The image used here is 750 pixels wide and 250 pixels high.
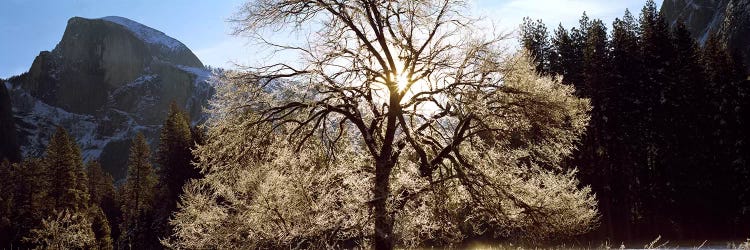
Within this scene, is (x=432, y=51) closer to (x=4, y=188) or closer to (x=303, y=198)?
(x=303, y=198)

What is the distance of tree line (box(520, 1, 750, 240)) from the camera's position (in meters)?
35.2

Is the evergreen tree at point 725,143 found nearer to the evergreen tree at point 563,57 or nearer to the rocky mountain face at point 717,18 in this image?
the evergreen tree at point 563,57

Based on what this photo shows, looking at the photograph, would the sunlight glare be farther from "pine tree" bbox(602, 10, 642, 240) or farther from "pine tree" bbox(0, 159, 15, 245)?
"pine tree" bbox(0, 159, 15, 245)

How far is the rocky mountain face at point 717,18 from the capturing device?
79.3 meters

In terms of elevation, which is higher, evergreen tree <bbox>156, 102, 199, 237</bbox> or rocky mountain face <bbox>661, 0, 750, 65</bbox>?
rocky mountain face <bbox>661, 0, 750, 65</bbox>

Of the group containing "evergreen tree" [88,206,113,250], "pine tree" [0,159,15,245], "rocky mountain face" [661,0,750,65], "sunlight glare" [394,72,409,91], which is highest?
Answer: "rocky mountain face" [661,0,750,65]

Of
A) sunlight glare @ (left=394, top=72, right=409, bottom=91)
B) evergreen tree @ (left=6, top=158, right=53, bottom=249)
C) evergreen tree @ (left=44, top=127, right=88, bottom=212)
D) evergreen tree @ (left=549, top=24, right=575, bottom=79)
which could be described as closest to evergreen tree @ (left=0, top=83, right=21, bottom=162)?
evergreen tree @ (left=6, top=158, right=53, bottom=249)

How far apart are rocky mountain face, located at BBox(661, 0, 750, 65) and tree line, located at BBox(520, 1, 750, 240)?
57.8 feet

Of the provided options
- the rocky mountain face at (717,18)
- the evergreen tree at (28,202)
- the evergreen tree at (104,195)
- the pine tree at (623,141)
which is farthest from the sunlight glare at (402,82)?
the evergreen tree at (104,195)

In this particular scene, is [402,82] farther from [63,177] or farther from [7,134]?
[7,134]

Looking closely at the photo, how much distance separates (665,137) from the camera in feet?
121

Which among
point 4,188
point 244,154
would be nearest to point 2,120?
point 4,188

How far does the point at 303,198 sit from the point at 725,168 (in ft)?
107

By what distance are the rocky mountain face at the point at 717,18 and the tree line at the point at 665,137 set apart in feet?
57.8
